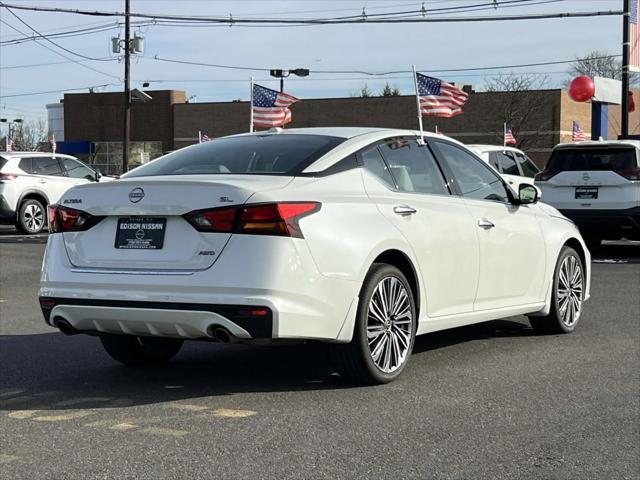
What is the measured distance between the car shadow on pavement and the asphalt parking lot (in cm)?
2

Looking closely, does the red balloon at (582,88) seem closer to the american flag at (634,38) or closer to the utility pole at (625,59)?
the utility pole at (625,59)

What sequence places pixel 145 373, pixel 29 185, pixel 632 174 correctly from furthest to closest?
pixel 29 185 < pixel 632 174 < pixel 145 373

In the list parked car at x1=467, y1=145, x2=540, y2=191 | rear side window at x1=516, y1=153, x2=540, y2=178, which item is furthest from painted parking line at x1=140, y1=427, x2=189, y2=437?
rear side window at x1=516, y1=153, x2=540, y2=178

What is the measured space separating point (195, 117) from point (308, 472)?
61616mm

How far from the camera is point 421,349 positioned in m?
7.54

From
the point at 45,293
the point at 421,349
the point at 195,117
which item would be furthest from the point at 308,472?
the point at 195,117

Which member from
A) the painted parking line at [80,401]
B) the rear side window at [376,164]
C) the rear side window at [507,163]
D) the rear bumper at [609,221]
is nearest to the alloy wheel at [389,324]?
the rear side window at [376,164]

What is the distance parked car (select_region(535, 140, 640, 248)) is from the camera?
14656 millimetres

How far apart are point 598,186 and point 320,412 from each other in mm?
10594

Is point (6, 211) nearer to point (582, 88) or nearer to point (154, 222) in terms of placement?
point (582, 88)

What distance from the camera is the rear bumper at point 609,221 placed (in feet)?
48.0

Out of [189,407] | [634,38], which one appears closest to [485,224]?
[189,407]

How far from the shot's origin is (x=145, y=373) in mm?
6672

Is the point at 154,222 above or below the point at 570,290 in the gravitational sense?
above
